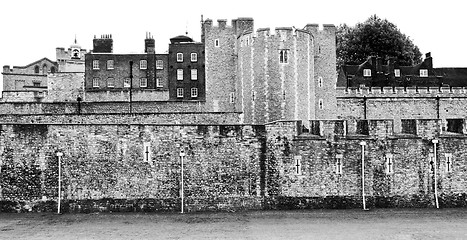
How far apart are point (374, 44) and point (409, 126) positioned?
32.5 metres

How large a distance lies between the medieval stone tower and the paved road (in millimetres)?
9238

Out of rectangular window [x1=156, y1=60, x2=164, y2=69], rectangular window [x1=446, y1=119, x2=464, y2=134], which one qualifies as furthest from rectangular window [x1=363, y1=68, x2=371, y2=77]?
rectangular window [x1=446, y1=119, x2=464, y2=134]

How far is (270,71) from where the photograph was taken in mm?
31766

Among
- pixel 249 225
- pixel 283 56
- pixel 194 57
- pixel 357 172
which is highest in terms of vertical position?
pixel 194 57

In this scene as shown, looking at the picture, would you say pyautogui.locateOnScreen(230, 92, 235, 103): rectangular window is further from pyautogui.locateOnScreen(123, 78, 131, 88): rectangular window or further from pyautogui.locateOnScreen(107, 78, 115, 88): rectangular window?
pyautogui.locateOnScreen(107, 78, 115, 88): rectangular window

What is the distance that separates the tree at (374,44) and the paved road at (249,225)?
3377 cm

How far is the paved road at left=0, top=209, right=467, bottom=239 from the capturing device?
64.4ft

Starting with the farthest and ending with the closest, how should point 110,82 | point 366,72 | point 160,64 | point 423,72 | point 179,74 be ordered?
point 423,72 → point 366,72 → point 160,64 → point 110,82 → point 179,74

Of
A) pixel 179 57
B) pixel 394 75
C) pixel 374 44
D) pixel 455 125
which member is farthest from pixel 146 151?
pixel 374 44

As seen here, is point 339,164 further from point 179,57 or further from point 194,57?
point 179,57

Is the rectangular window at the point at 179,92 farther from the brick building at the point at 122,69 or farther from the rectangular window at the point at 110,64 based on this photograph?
the rectangular window at the point at 110,64

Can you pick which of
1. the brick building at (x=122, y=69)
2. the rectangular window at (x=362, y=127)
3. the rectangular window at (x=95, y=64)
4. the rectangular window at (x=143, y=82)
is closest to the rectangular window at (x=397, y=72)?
the brick building at (x=122, y=69)

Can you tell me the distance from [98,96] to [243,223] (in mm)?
21915

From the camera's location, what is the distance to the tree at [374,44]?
5562 centimetres
